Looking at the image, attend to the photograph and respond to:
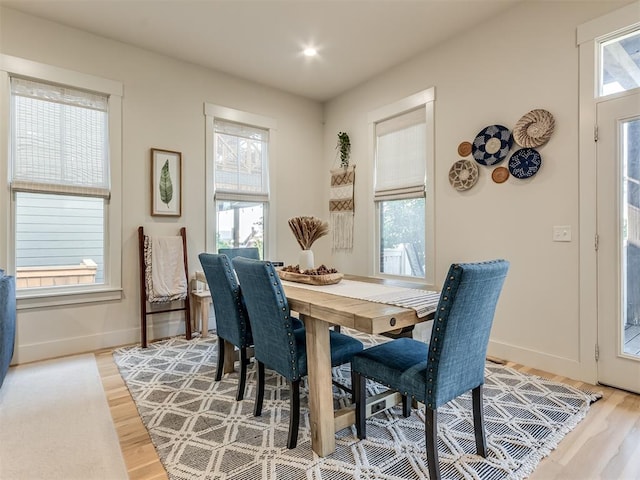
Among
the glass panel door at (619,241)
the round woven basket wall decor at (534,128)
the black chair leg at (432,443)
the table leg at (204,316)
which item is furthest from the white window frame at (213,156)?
the glass panel door at (619,241)

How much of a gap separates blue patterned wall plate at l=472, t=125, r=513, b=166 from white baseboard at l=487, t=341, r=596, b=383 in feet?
5.20

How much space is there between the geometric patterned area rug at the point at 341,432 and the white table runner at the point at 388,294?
2.38 ft

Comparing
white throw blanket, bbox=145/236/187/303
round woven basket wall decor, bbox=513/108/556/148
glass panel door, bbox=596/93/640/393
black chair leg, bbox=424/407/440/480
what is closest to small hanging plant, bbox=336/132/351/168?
round woven basket wall decor, bbox=513/108/556/148

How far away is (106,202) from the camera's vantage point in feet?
10.7

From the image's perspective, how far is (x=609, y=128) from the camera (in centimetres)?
231

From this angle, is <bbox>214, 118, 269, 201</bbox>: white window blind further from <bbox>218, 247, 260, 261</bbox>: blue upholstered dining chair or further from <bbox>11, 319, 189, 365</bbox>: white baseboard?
<bbox>11, 319, 189, 365</bbox>: white baseboard

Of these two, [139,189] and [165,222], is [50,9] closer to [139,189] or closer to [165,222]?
[139,189]

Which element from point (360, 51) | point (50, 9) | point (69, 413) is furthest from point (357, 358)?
point (50, 9)

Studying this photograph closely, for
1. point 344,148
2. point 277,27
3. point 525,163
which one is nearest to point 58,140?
point 277,27

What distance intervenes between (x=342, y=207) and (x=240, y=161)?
4.63ft

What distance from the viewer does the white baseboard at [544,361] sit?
8.02 ft

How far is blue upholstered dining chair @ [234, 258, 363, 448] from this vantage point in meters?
1.63

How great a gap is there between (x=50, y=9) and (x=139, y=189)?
5.19 ft

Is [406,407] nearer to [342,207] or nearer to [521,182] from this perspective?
[521,182]
